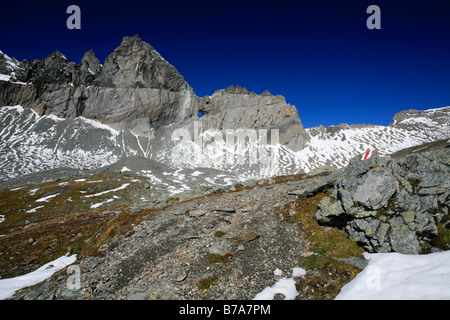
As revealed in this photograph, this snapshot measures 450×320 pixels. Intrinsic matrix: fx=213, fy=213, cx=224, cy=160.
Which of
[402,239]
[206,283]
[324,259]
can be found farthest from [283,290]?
[402,239]

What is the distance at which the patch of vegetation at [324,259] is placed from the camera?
34.0 ft

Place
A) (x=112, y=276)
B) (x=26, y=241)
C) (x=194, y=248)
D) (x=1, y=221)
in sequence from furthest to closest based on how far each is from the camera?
1. (x=1, y=221)
2. (x=26, y=241)
3. (x=194, y=248)
4. (x=112, y=276)

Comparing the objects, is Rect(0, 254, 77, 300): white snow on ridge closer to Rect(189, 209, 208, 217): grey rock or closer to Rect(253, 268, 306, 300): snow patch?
Rect(189, 209, 208, 217): grey rock

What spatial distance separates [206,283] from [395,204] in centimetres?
1229

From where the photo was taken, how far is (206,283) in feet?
38.1

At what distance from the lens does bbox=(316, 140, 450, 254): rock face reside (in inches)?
450

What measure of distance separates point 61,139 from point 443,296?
24805cm

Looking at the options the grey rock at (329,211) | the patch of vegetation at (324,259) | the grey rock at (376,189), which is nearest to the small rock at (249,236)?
the patch of vegetation at (324,259)

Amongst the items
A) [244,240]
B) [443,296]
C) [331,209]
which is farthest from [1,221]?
[443,296]

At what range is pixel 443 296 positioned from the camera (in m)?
7.34

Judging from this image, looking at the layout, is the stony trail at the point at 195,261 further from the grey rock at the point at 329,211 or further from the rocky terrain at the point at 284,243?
the grey rock at the point at 329,211

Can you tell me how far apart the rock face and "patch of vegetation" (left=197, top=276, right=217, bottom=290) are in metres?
8.86

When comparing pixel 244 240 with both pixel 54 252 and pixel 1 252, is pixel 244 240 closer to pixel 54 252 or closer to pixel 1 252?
pixel 54 252

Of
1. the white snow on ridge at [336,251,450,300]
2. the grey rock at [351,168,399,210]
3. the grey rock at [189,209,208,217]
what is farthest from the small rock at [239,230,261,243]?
the grey rock at [351,168,399,210]
